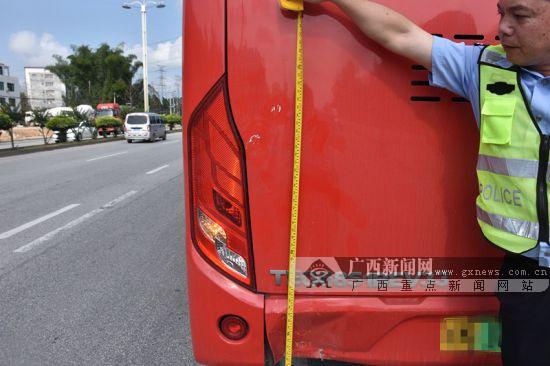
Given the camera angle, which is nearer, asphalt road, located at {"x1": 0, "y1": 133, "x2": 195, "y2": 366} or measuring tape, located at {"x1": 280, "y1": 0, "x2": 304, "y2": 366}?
measuring tape, located at {"x1": 280, "y1": 0, "x2": 304, "y2": 366}

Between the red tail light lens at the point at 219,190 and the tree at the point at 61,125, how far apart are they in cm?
2792

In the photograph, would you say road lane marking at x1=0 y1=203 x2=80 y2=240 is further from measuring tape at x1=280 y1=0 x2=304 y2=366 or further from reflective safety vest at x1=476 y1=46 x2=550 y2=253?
reflective safety vest at x1=476 y1=46 x2=550 y2=253

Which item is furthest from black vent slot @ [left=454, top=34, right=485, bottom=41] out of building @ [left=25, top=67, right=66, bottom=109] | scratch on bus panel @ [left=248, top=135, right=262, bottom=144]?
building @ [left=25, top=67, right=66, bottom=109]

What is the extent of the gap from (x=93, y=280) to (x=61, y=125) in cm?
2555

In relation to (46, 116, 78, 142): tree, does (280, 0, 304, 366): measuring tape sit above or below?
above

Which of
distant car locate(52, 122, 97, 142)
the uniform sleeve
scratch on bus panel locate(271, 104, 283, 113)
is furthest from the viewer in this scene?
distant car locate(52, 122, 97, 142)

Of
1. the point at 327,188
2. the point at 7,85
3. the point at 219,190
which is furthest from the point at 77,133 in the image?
the point at 7,85

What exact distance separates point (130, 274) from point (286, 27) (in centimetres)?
353

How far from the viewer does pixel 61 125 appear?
27.1m

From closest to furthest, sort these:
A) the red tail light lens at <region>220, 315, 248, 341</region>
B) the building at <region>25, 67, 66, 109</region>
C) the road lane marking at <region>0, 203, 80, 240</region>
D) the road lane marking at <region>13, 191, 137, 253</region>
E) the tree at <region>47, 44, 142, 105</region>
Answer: the red tail light lens at <region>220, 315, 248, 341</region>, the road lane marking at <region>13, 191, 137, 253</region>, the road lane marking at <region>0, 203, 80, 240</region>, the tree at <region>47, 44, 142, 105</region>, the building at <region>25, 67, 66, 109</region>

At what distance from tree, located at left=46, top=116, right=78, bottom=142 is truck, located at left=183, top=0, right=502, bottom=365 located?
91.9 feet

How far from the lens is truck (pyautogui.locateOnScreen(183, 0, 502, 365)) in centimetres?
159

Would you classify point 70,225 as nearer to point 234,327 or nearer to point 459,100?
point 234,327

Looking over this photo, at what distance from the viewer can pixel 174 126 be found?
54.2 metres
